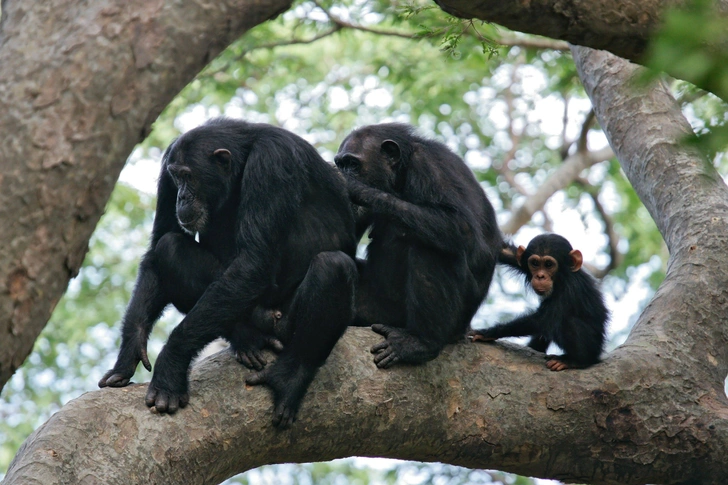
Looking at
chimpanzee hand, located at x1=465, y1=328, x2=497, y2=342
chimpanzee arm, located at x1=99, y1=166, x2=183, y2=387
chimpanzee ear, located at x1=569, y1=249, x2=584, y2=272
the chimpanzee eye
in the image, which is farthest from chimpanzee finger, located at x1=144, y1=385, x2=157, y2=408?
chimpanzee ear, located at x1=569, y1=249, x2=584, y2=272

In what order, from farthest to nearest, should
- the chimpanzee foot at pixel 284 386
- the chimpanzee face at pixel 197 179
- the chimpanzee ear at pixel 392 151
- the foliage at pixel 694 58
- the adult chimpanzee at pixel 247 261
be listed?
1. the chimpanzee ear at pixel 392 151
2. the chimpanzee face at pixel 197 179
3. the adult chimpanzee at pixel 247 261
4. the chimpanzee foot at pixel 284 386
5. the foliage at pixel 694 58

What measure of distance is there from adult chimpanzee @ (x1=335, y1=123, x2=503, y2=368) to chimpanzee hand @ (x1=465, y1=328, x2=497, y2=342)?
21cm

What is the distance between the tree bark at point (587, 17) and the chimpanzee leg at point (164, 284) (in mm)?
2408

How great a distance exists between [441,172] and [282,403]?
2172 mm

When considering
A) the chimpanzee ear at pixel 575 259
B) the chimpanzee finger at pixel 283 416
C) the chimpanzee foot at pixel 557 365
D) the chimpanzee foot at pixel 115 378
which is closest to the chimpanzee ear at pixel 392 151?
the chimpanzee ear at pixel 575 259

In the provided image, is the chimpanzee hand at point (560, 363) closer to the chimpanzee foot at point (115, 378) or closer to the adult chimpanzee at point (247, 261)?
the adult chimpanzee at point (247, 261)

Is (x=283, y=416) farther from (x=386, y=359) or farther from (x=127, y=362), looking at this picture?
(x=127, y=362)

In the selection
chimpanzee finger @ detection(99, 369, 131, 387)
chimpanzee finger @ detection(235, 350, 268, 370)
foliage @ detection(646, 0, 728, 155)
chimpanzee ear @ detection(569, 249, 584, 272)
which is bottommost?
chimpanzee finger @ detection(99, 369, 131, 387)

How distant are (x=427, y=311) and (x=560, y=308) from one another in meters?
1.35

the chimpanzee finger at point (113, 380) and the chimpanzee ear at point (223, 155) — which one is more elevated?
the chimpanzee ear at point (223, 155)

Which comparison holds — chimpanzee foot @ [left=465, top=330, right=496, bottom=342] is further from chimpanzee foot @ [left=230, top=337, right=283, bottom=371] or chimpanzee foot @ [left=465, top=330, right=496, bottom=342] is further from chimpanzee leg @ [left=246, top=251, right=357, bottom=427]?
chimpanzee foot @ [left=230, top=337, right=283, bottom=371]

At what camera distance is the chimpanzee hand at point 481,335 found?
18.8 feet

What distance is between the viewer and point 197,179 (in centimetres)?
549

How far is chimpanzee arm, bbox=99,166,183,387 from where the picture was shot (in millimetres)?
4922
